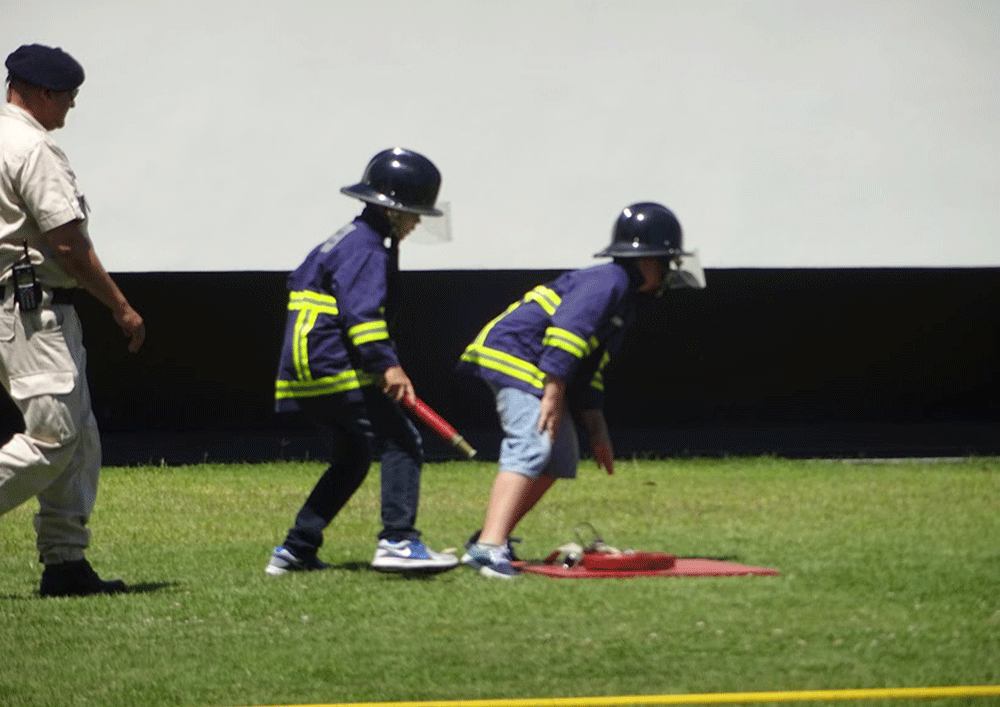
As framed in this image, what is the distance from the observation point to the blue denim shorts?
802 centimetres

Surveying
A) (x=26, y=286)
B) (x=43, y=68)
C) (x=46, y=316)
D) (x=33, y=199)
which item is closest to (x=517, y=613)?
(x=46, y=316)

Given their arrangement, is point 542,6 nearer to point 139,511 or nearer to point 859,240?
point 859,240

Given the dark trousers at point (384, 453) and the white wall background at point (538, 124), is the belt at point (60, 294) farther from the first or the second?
the white wall background at point (538, 124)

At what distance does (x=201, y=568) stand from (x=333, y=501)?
2.18 ft

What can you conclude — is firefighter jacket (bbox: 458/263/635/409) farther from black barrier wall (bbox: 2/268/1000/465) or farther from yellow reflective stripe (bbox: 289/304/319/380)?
black barrier wall (bbox: 2/268/1000/465)

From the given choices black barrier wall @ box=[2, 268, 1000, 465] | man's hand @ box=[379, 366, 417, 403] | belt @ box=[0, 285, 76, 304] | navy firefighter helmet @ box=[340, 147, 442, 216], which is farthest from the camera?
black barrier wall @ box=[2, 268, 1000, 465]

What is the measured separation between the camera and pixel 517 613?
22.4 ft

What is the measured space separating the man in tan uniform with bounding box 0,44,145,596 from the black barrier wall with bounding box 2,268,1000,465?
8.76 metres

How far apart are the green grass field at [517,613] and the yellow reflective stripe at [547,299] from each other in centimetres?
118

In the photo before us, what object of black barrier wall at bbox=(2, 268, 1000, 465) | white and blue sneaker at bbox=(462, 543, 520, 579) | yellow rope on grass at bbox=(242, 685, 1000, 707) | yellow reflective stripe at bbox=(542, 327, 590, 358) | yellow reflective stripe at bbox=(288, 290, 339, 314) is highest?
yellow reflective stripe at bbox=(288, 290, 339, 314)

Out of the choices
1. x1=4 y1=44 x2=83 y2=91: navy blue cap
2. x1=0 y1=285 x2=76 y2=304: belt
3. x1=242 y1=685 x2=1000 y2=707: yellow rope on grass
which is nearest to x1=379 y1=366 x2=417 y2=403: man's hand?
x1=0 y1=285 x2=76 y2=304: belt

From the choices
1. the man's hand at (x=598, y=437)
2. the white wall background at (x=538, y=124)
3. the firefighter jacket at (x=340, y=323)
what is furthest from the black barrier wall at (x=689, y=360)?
the firefighter jacket at (x=340, y=323)

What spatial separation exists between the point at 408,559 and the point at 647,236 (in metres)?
1.73

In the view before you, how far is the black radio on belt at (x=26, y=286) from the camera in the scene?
7188 millimetres
